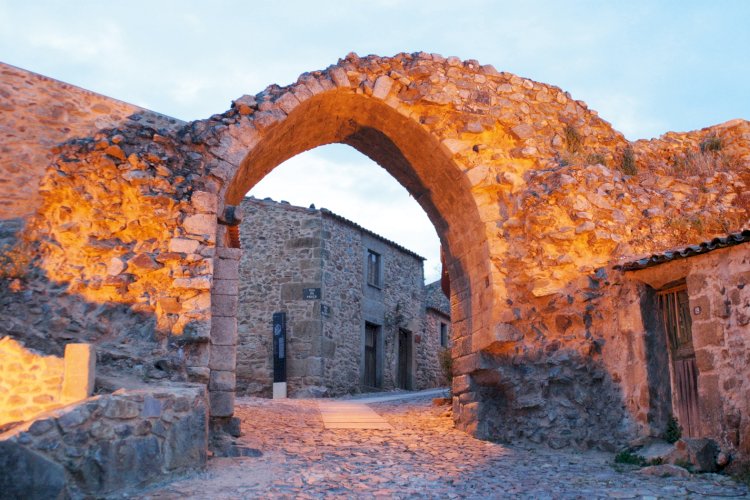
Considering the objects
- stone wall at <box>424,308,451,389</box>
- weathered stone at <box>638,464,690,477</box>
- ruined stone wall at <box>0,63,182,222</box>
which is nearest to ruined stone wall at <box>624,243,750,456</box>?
weathered stone at <box>638,464,690,477</box>

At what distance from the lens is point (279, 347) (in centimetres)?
1493

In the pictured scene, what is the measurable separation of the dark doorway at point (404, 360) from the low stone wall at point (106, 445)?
42.8 feet

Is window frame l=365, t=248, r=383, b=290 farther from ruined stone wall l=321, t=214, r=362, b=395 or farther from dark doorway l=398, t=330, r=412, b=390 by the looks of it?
dark doorway l=398, t=330, r=412, b=390

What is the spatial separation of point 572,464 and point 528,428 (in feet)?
3.50

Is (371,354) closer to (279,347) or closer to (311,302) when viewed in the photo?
(311,302)

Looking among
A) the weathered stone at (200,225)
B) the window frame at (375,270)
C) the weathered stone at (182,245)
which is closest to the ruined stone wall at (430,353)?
the window frame at (375,270)

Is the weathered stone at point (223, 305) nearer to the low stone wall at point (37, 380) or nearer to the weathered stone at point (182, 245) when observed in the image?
the weathered stone at point (182, 245)

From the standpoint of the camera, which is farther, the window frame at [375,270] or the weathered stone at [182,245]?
the window frame at [375,270]

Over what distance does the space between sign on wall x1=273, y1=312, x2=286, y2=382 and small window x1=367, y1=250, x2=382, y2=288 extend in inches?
116

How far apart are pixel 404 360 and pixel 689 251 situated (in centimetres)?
1320

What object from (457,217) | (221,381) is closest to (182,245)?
(221,381)

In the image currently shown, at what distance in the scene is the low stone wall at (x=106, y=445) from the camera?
424 centimetres

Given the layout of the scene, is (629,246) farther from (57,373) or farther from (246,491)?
(57,373)

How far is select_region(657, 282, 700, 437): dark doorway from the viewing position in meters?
6.08
